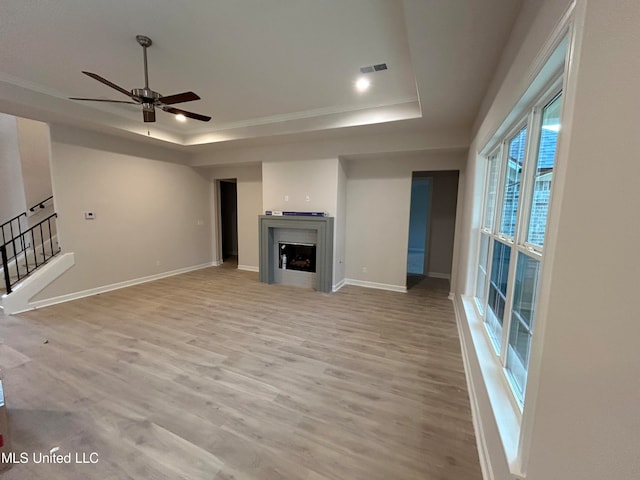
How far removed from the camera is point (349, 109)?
391cm

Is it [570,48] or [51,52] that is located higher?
[51,52]

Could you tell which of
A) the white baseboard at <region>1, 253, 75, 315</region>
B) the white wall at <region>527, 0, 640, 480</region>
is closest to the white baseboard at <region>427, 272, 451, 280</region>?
the white wall at <region>527, 0, 640, 480</region>

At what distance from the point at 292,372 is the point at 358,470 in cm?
106

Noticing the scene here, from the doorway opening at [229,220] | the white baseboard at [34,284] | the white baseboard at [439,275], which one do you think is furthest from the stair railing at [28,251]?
the white baseboard at [439,275]

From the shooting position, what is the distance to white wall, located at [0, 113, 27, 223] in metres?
4.90

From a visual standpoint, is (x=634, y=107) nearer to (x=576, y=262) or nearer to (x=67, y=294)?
(x=576, y=262)

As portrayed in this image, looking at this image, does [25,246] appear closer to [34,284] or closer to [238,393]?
[34,284]

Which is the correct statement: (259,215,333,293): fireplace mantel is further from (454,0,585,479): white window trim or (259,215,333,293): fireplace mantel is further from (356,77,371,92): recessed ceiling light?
(454,0,585,479): white window trim

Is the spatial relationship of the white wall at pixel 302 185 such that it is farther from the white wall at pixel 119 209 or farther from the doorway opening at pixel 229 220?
the doorway opening at pixel 229 220

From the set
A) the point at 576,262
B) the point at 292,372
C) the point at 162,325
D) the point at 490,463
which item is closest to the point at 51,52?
the point at 162,325

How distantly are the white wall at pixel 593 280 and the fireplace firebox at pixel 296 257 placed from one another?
174 inches

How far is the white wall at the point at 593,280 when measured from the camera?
23.0 inches

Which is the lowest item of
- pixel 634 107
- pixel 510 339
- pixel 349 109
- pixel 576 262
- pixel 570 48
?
pixel 510 339

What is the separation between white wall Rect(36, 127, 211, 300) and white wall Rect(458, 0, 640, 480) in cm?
596
